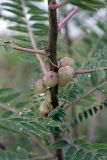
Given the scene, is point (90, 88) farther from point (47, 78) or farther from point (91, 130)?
point (91, 130)

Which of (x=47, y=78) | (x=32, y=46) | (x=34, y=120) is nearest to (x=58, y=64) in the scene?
(x=47, y=78)

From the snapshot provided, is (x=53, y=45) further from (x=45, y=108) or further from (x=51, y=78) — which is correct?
(x=45, y=108)

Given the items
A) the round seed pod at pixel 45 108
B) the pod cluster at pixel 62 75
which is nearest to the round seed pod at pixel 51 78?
the pod cluster at pixel 62 75

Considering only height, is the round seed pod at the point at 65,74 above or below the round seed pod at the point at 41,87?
above

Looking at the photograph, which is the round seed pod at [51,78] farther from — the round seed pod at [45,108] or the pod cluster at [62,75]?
the round seed pod at [45,108]

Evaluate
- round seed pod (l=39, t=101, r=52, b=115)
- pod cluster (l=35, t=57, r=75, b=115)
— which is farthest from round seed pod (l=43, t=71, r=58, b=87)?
round seed pod (l=39, t=101, r=52, b=115)

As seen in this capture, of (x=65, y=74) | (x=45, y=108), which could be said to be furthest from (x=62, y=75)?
(x=45, y=108)

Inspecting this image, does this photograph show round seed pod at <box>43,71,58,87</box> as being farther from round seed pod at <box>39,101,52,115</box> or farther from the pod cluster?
round seed pod at <box>39,101,52,115</box>

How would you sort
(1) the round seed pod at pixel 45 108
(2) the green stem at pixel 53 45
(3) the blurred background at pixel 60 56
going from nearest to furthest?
(2) the green stem at pixel 53 45 → (1) the round seed pod at pixel 45 108 → (3) the blurred background at pixel 60 56
